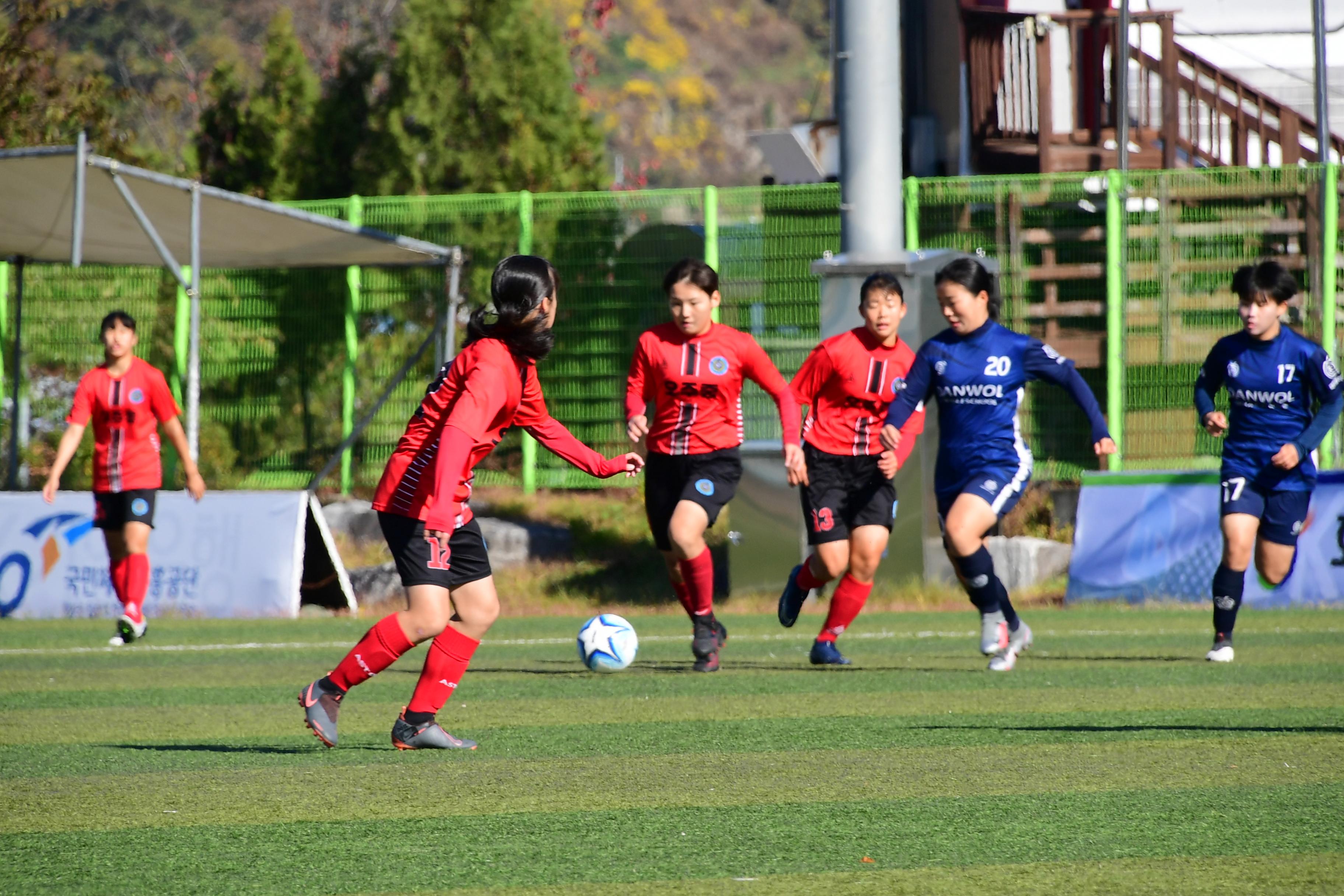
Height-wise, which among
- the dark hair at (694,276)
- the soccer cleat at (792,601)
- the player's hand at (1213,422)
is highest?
the dark hair at (694,276)

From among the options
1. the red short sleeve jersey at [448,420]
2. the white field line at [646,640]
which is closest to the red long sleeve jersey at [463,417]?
the red short sleeve jersey at [448,420]

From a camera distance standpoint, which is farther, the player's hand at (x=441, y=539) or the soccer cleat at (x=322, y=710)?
the soccer cleat at (x=322, y=710)

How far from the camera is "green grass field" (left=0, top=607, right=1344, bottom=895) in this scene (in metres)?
4.18

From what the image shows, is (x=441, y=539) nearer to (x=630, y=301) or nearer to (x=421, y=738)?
(x=421, y=738)

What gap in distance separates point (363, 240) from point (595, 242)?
2542 millimetres

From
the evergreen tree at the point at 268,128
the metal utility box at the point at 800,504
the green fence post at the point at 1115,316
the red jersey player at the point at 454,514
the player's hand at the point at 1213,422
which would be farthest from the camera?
the evergreen tree at the point at 268,128

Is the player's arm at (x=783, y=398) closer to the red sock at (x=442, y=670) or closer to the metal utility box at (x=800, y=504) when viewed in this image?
the red sock at (x=442, y=670)

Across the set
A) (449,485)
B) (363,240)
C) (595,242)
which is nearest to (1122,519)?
(595,242)

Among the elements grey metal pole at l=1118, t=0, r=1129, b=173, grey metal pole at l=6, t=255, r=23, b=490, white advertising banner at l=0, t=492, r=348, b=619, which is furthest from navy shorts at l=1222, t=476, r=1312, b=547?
grey metal pole at l=6, t=255, r=23, b=490

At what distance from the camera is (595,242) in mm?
16016

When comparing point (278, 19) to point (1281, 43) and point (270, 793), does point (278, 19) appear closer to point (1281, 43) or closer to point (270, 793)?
point (1281, 43)

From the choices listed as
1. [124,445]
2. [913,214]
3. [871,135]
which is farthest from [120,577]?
[913,214]

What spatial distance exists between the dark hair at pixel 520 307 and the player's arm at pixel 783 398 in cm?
297

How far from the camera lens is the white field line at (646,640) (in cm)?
1077
